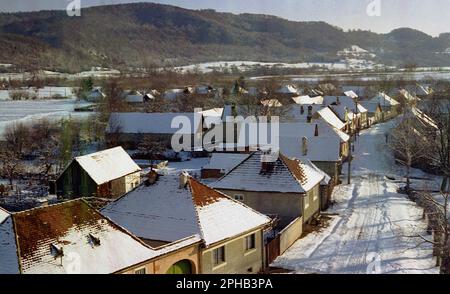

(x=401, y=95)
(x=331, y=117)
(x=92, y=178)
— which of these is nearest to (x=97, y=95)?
(x=331, y=117)

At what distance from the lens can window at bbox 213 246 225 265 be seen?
685 cm

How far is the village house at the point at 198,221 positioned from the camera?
6887 millimetres

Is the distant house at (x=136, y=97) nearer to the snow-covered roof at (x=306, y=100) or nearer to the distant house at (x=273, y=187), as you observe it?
the snow-covered roof at (x=306, y=100)

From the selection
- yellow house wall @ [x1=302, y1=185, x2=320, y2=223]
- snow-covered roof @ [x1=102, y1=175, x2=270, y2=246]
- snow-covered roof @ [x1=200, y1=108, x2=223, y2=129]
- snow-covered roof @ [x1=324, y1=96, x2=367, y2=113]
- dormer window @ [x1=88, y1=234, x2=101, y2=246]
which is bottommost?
yellow house wall @ [x1=302, y1=185, x2=320, y2=223]

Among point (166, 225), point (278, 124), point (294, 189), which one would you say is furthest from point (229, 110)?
point (166, 225)

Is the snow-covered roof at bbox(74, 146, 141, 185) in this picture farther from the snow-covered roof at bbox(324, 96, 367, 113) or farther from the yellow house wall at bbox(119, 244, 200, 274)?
the snow-covered roof at bbox(324, 96, 367, 113)

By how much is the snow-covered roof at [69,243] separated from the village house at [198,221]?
114cm

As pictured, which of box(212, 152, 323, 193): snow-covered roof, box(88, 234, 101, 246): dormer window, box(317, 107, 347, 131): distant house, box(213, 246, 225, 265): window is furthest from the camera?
box(317, 107, 347, 131): distant house

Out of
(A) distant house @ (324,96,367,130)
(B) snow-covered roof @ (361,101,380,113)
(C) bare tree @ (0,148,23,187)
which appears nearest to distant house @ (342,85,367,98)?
(B) snow-covered roof @ (361,101,380,113)

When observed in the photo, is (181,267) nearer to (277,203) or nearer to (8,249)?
(8,249)

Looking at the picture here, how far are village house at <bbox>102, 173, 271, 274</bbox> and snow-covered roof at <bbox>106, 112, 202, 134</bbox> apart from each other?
14.6 m

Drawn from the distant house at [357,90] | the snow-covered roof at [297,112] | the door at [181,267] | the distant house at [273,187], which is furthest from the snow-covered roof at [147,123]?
the distant house at [357,90]

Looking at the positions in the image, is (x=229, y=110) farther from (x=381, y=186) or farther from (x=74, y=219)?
(x=74, y=219)
